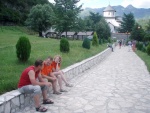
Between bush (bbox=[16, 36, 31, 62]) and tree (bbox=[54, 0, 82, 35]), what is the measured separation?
92.5 ft

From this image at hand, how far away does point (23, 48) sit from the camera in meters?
9.15

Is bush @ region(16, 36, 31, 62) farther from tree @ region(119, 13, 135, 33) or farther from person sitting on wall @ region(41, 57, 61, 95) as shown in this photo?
tree @ region(119, 13, 135, 33)

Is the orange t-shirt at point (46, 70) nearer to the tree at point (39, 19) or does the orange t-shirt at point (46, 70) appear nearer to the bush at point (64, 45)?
the bush at point (64, 45)

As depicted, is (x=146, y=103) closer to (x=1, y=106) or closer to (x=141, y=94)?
(x=141, y=94)

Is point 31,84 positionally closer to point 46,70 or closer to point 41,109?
point 41,109

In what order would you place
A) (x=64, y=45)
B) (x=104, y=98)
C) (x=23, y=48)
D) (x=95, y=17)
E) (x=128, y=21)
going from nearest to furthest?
(x=104, y=98), (x=23, y=48), (x=64, y=45), (x=95, y=17), (x=128, y=21)

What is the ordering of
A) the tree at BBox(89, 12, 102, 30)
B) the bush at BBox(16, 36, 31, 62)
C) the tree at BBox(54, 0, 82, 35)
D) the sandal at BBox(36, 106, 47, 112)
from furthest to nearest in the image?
the tree at BBox(89, 12, 102, 30), the tree at BBox(54, 0, 82, 35), the bush at BBox(16, 36, 31, 62), the sandal at BBox(36, 106, 47, 112)

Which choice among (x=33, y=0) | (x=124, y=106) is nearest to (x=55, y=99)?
(x=124, y=106)

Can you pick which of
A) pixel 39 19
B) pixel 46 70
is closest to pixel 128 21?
pixel 39 19

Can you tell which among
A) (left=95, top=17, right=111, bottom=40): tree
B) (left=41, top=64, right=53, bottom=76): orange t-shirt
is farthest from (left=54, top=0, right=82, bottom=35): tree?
(left=41, top=64, right=53, bottom=76): orange t-shirt

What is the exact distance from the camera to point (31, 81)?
5.22 m

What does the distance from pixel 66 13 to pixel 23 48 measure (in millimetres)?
28851

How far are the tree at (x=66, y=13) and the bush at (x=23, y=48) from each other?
28.2 meters

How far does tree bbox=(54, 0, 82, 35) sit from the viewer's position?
37.2 m
